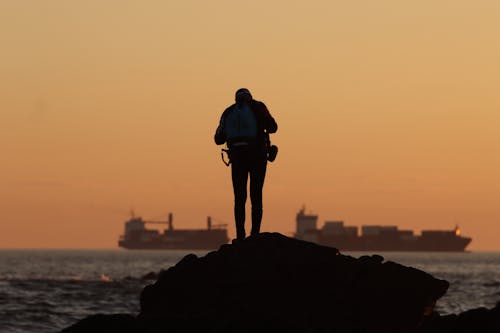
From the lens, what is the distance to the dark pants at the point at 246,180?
1786cm

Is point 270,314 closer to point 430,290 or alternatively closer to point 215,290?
point 215,290

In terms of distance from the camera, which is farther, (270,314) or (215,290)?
(215,290)

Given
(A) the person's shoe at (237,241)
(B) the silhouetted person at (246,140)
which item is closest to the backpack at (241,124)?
(B) the silhouetted person at (246,140)

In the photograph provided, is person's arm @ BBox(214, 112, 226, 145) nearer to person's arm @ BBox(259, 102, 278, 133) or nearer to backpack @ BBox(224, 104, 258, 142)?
backpack @ BBox(224, 104, 258, 142)

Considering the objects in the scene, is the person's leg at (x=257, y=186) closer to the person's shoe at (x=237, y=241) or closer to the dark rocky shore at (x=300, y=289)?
the person's shoe at (x=237, y=241)

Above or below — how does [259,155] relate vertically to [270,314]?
above

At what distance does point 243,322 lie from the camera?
14.6m

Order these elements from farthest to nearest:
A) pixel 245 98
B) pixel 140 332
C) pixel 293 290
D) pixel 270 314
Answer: pixel 245 98 → pixel 293 290 → pixel 270 314 → pixel 140 332

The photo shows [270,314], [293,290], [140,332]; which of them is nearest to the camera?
[140,332]

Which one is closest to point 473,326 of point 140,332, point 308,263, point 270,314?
point 308,263

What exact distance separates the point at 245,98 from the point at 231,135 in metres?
0.52

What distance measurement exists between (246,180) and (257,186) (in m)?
0.17

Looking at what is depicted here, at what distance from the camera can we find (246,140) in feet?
58.2

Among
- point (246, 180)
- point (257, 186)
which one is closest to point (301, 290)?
point (257, 186)
